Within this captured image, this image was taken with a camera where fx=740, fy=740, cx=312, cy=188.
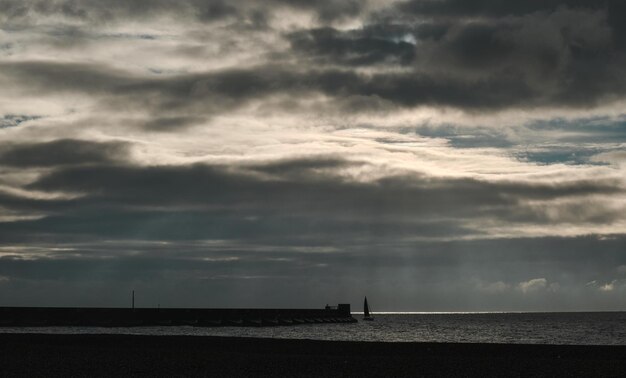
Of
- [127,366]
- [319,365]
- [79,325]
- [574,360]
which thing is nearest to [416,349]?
[574,360]

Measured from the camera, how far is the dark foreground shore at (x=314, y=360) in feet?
93.5

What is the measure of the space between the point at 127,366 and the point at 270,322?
269 ft

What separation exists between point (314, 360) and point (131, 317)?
2890 inches

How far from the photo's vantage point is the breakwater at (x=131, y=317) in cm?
9481

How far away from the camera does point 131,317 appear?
102 meters

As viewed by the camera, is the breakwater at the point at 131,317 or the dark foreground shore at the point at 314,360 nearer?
the dark foreground shore at the point at 314,360

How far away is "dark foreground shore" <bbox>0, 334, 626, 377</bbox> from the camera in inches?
1122

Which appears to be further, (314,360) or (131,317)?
(131,317)

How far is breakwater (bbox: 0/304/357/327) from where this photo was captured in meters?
94.8

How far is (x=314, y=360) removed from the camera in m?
33.7

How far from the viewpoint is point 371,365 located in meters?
31.5

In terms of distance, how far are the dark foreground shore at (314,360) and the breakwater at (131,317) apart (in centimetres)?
5158

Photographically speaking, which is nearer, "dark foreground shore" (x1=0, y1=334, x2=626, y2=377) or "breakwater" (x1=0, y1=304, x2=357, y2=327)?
"dark foreground shore" (x1=0, y1=334, x2=626, y2=377)

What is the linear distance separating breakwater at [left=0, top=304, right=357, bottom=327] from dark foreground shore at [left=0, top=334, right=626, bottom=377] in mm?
51576
